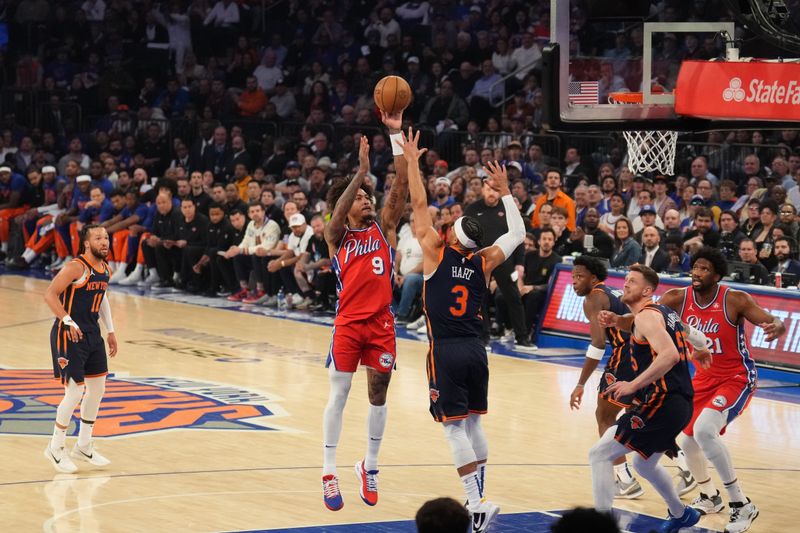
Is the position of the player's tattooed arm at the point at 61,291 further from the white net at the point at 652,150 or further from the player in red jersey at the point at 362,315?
the white net at the point at 652,150

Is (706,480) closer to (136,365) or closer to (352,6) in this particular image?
(136,365)

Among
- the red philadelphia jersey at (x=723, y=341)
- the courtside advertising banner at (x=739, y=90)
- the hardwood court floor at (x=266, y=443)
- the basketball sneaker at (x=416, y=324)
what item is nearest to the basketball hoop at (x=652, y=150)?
the courtside advertising banner at (x=739, y=90)

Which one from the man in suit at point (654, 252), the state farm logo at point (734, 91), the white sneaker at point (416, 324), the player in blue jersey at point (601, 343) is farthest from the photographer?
the white sneaker at point (416, 324)

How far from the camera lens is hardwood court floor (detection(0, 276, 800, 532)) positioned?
9.27 metres

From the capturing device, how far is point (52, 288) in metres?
10.3

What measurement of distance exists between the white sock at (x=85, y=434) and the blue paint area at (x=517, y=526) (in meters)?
2.32

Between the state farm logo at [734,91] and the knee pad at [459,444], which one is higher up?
the state farm logo at [734,91]

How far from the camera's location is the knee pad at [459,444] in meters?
8.53

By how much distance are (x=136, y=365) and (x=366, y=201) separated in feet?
21.4

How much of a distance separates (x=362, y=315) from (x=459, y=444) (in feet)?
3.80

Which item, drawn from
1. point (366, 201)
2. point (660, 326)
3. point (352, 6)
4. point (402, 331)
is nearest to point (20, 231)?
point (352, 6)

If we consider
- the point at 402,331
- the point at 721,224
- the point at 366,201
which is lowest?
the point at 402,331

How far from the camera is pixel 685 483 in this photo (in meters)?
10.1

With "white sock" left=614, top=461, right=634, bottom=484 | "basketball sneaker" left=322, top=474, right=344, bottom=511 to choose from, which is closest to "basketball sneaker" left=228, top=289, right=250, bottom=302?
"white sock" left=614, top=461, right=634, bottom=484
